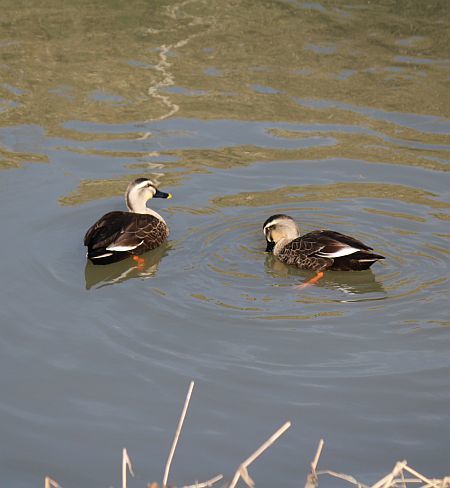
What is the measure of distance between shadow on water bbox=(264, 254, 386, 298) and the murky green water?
3 centimetres

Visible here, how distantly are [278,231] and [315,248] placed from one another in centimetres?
53

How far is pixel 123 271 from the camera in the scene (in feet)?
35.7

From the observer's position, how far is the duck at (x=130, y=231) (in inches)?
420

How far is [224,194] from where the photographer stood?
40.5 ft

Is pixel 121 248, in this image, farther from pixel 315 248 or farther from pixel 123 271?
pixel 315 248

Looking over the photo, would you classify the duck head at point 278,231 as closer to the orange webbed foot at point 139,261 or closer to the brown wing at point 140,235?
the brown wing at point 140,235

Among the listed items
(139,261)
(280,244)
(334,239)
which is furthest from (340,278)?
(139,261)

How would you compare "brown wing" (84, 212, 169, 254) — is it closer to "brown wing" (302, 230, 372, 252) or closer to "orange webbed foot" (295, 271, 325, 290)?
"brown wing" (302, 230, 372, 252)

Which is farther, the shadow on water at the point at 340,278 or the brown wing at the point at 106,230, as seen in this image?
the brown wing at the point at 106,230

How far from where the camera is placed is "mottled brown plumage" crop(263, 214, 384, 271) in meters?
10.4

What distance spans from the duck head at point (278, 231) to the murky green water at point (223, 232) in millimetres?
225

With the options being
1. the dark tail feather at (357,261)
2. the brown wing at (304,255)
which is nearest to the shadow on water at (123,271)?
the brown wing at (304,255)

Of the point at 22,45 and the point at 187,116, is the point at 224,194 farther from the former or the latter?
the point at 22,45

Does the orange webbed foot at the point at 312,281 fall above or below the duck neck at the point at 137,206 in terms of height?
below
